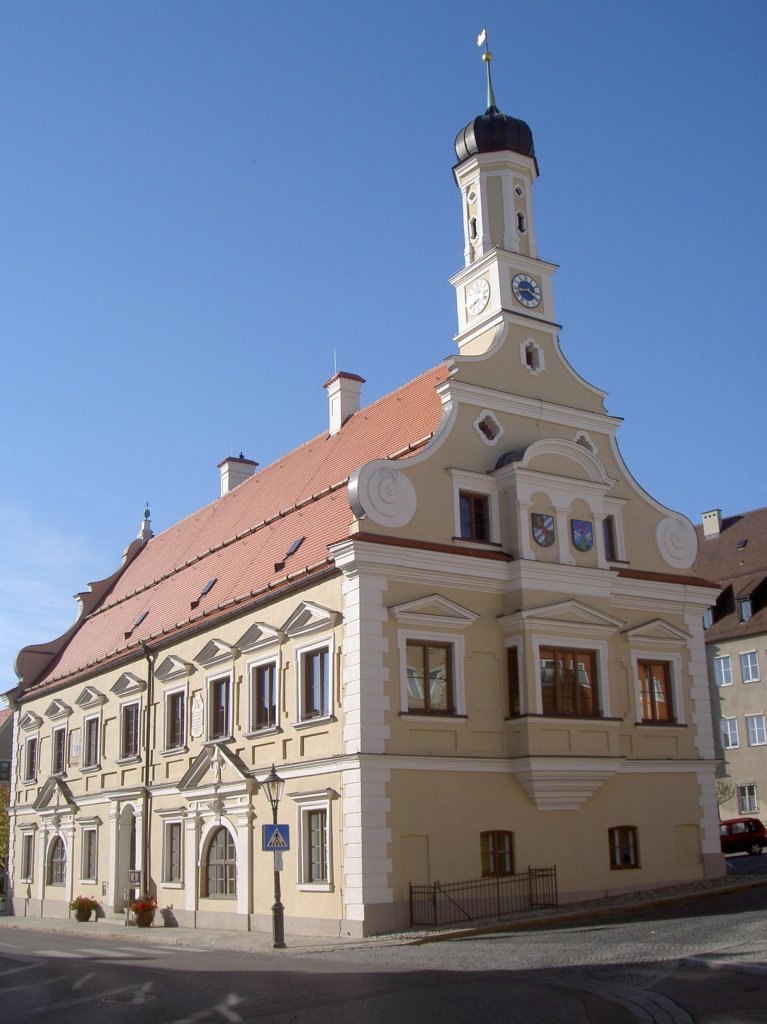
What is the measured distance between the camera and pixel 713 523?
6094 centimetres

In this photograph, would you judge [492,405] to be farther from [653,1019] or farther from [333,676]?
[653,1019]

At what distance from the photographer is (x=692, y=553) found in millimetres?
28766

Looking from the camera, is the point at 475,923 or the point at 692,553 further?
the point at 692,553

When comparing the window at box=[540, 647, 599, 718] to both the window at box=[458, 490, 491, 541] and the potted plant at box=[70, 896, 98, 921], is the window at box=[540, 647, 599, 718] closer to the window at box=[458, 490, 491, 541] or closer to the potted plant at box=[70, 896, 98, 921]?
the window at box=[458, 490, 491, 541]

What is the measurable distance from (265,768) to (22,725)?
20.0 metres

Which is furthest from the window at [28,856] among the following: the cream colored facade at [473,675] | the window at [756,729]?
the window at [756,729]

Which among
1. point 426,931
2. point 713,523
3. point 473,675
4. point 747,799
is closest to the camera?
point 426,931

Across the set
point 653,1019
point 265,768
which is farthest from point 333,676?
point 653,1019

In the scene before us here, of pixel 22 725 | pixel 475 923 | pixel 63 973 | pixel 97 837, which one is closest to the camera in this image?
pixel 63 973

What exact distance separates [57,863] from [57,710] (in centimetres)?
503

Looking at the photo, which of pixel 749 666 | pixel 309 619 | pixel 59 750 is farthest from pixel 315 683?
pixel 749 666

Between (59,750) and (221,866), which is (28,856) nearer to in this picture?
(59,750)

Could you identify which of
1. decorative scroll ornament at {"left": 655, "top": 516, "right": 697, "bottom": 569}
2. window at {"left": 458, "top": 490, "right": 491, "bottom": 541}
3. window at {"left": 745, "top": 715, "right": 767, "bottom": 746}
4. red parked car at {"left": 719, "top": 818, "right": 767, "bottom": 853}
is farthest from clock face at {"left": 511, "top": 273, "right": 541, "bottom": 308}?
window at {"left": 745, "top": 715, "right": 767, "bottom": 746}

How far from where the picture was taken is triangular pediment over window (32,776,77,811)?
36344 mm
